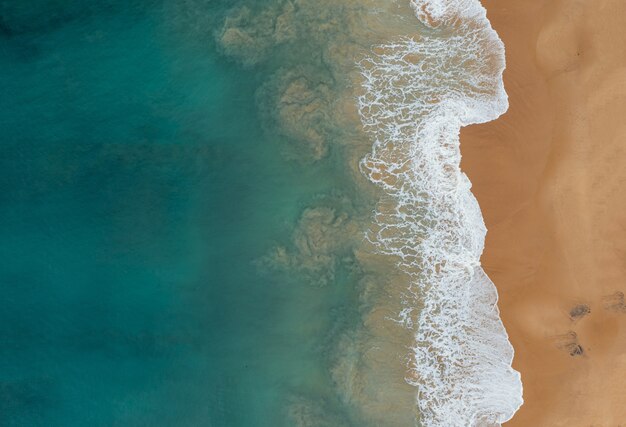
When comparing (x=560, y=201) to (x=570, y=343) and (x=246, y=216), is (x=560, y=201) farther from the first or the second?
(x=246, y=216)

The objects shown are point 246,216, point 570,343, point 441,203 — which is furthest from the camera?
point 246,216

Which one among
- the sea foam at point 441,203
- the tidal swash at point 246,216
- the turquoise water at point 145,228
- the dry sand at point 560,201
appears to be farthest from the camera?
the turquoise water at point 145,228

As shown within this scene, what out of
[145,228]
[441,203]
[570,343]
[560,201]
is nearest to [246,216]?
[145,228]

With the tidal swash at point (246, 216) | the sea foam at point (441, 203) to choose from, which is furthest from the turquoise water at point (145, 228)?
the sea foam at point (441, 203)

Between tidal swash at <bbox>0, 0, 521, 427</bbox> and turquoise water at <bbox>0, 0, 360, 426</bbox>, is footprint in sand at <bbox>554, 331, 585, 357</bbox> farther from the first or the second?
turquoise water at <bbox>0, 0, 360, 426</bbox>

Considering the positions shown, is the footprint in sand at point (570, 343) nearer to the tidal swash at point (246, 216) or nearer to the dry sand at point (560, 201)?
the dry sand at point (560, 201)

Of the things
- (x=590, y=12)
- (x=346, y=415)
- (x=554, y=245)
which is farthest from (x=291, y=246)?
(x=590, y=12)

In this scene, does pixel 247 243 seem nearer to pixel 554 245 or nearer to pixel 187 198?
pixel 187 198
